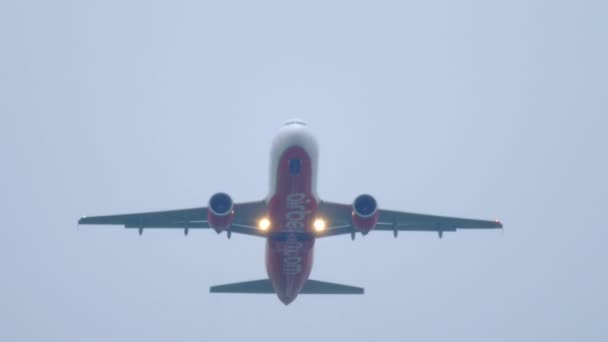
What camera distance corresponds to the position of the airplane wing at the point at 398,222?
34.8 m

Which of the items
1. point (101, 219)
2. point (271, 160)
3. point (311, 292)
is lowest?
point (311, 292)

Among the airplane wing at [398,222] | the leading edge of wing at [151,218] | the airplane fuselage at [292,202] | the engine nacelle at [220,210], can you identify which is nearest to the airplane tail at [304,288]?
the airplane wing at [398,222]

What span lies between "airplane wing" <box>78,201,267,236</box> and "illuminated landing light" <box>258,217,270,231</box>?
25 centimetres

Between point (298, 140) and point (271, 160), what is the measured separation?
1.94m

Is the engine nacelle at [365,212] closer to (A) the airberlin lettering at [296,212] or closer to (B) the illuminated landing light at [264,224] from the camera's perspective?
(A) the airberlin lettering at [296,212]

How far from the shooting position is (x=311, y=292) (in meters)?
37.8

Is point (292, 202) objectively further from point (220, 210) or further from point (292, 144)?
point (220, 210)

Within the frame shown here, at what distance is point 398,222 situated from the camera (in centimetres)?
3628

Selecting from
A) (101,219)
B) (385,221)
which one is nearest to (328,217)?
(385,221)

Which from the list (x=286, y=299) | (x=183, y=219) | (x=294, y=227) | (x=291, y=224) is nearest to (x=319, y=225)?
(x=294, y=227)

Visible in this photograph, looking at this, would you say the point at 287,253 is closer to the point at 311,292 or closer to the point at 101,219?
the point at 311,292

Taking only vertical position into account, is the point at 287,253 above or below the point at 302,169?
below

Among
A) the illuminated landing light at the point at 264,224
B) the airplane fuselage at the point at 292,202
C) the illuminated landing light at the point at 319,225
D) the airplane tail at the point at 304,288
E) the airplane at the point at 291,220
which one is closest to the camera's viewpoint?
the airplane fuselage at the point at 292,202

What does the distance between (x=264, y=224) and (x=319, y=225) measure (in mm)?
2666
